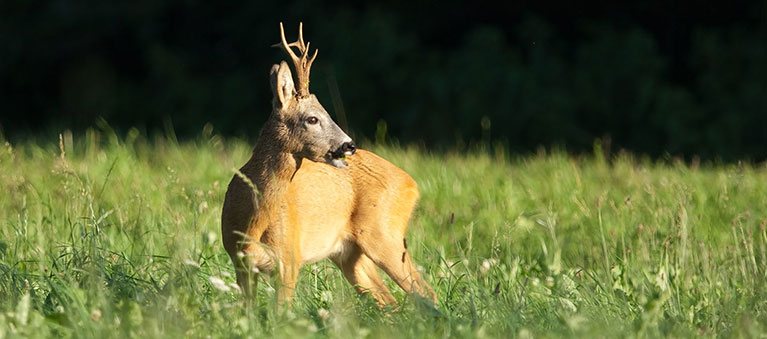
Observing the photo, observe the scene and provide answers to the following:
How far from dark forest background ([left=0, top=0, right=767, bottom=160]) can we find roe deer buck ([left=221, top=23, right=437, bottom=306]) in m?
7.72

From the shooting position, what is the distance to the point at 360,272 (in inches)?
243

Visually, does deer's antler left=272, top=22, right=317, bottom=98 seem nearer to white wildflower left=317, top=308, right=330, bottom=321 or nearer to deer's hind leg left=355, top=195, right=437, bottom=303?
deer's hind leg left=355, top=195, right=437, bottom=303

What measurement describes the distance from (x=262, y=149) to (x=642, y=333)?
5.83 ft

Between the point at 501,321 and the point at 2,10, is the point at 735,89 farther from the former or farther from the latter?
the point at 501,321

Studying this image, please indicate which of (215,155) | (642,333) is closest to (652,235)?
(642,333)

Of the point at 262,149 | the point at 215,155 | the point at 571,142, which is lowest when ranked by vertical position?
the point at 571,142

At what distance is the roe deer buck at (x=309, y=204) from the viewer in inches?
217

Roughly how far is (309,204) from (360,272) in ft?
1.66

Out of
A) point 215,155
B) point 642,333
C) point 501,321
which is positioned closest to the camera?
point 642,333

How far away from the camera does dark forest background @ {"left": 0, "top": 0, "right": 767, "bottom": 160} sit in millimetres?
14859

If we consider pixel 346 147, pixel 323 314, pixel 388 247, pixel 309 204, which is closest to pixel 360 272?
pixel 388 247

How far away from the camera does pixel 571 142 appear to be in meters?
14.9

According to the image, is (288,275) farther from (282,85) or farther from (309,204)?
(282,85)

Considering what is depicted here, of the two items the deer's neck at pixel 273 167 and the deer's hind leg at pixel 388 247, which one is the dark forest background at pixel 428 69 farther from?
the deer's neck at pixel 273 167
